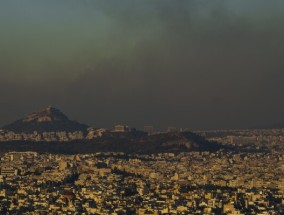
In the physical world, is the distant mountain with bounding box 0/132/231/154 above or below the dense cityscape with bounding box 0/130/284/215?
above

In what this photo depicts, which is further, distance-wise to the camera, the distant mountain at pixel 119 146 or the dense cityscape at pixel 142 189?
the distant mountain at pixel 119 146

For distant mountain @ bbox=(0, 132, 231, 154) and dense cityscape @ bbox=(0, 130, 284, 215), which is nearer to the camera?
dense cityscape @ bbox=(0, 130, 284, 215)

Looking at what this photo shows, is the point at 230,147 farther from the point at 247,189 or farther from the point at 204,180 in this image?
the point at 247,189

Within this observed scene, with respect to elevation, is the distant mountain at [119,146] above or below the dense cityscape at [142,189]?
above

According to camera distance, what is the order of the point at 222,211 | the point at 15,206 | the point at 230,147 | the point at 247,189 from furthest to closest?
the point at 230,147 < the point at 247,189 < the point at 15,206 < the point at 222,211

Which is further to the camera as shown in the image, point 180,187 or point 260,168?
point 260,168

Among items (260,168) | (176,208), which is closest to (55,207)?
(176,208)

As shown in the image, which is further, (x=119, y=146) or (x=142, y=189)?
(x=119, y=146)

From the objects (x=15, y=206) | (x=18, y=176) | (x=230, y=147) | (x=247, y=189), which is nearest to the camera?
(x=15, y=206)

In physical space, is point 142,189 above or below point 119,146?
below
